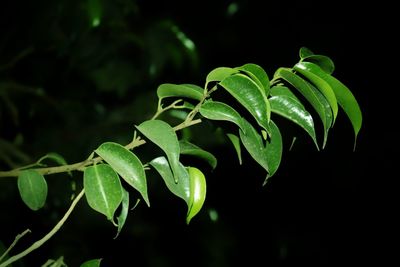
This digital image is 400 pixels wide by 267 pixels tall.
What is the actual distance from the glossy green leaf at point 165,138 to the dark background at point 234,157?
3.21ft

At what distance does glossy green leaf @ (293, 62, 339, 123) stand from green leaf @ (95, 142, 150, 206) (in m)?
0.21

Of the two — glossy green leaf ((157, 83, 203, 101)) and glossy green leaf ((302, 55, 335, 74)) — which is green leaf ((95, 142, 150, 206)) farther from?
glossy green leaf ((302, 55, 335, 74))

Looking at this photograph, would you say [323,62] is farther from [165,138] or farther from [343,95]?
[165,138]

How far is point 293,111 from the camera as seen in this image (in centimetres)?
59

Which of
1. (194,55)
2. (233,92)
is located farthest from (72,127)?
(233,92)

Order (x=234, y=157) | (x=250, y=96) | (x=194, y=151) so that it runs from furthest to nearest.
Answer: (x=234, y=157)
(x=194, y=151)
(x=250, y=96)

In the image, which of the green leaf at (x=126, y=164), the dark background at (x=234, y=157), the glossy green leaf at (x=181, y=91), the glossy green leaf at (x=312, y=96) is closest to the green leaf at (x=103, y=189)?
the green leaf at (x=126, y=164)

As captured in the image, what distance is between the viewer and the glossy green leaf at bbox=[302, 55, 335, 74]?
2.00ft

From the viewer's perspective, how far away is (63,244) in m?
1.54

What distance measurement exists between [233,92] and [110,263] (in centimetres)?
153

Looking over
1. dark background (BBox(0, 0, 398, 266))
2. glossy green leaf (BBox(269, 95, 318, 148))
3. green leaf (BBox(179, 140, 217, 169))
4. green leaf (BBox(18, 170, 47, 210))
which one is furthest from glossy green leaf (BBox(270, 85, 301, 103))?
dark background (BBox(0, 0, 398, 266))

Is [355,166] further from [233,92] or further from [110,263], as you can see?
[233,92]

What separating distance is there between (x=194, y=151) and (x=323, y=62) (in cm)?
19

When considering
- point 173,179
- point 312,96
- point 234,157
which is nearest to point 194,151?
point 173,179
